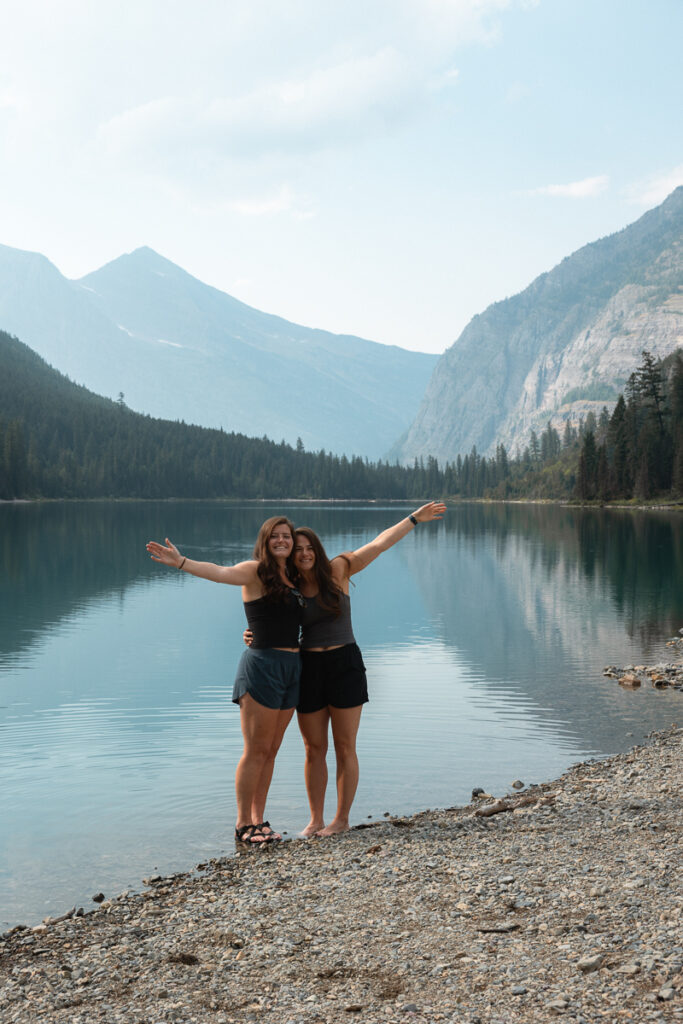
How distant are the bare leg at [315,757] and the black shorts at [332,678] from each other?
0.22 metres

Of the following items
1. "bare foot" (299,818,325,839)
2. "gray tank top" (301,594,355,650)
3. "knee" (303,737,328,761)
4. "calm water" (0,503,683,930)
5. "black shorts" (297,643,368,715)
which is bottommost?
"calm water" (0,503,683,930)

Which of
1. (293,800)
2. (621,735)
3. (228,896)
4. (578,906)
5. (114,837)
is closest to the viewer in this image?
(578,906)

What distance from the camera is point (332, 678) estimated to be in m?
10.5

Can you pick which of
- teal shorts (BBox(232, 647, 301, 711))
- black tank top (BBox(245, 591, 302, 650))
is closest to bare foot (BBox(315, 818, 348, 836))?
teal shorts (BBox(232, 647, 301, 711))

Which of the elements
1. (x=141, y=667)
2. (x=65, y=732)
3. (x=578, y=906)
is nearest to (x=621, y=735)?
(x=578, y=906)

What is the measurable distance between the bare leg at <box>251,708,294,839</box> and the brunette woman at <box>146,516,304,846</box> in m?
0.02

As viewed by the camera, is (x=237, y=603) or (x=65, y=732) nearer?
(x=65, y=732)

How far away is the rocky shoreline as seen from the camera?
6.23 m

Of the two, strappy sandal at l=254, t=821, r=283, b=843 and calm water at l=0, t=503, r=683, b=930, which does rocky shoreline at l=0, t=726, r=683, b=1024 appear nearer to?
strappy sandal at l=254, t=821, r=283, b=843

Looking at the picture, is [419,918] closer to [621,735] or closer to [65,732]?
[621,735]

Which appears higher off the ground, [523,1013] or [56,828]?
[523,1013]

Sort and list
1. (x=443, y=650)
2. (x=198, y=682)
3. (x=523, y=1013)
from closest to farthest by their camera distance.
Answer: (x=523, y=1013) < (x=198, y=682) < (x=443, y=650)

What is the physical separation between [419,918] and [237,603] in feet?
116

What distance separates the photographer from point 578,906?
7805 mm
